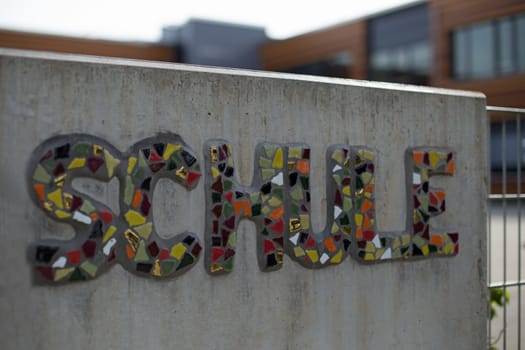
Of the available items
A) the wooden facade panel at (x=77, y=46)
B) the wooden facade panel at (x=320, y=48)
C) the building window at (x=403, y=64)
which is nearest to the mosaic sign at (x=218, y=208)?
the building window at (x=403, y=64)

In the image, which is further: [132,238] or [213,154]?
[213,154]

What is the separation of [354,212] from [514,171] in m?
1.95

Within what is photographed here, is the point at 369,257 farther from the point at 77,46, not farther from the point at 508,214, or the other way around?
the point at 77,46

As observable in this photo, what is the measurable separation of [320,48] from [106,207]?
26.8m

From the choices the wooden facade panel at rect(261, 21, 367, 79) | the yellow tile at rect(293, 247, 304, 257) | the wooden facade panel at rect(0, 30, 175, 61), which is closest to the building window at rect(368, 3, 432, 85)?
the wooden facade panel at rect(261, 21, 367, 79)

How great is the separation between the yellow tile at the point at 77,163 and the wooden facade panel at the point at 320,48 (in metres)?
24.2

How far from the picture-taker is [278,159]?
3393mm

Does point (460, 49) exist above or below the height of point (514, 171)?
above

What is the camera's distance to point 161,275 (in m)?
3.02

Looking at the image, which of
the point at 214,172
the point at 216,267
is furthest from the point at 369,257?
the point at 214,172

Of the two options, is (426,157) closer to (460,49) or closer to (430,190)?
(430,190)

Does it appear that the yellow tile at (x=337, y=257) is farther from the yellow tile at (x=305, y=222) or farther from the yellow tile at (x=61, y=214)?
the yellow tile at (x=61, y=214)

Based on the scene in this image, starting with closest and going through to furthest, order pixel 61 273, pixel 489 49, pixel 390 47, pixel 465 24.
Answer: pixel 61 273 → pixel 489 49 → pixel 465 24 → pixel 390 47

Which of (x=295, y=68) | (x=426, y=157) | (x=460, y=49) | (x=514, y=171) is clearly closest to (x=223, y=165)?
(x=426, y=157)
